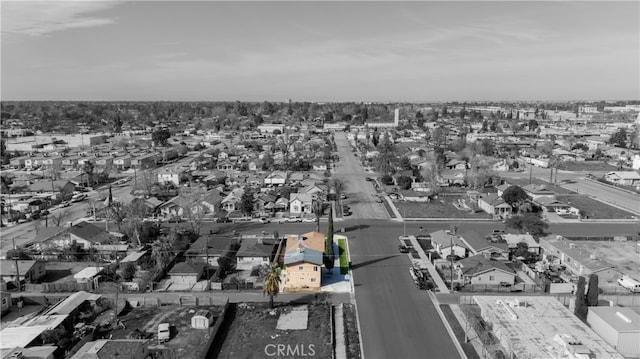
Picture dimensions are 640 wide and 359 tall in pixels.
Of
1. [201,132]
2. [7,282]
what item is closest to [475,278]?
[7,282]

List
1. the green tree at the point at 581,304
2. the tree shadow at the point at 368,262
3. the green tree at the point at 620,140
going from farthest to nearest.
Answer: the green tree at the point at 620,140, the tree shadow at the point at 368,262, the green tree at the point at 581,304

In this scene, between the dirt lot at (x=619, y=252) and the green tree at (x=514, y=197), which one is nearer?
the dirt lot at (x=619, y=252)

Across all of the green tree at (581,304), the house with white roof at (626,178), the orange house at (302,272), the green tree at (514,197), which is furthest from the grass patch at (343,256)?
the house with white roof at (626,178)

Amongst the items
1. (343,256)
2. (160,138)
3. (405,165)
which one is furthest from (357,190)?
(160,138)

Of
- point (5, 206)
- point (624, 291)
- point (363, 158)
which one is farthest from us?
point (363, 158)

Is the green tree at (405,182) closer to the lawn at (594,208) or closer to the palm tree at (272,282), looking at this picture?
the lawn at (594,208)

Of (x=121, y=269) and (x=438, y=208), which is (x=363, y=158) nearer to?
(x=438, y=208)

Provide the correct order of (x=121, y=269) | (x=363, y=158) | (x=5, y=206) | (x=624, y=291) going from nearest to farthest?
(x=624, y=291) → (x=121, y=269) → (x=5, y=206) → (x=363, y=158)
